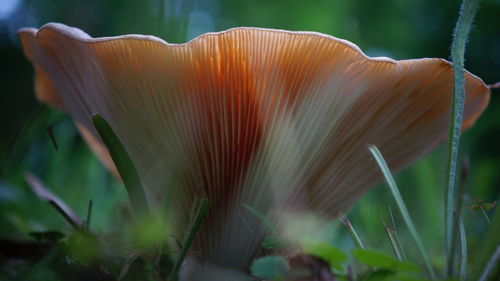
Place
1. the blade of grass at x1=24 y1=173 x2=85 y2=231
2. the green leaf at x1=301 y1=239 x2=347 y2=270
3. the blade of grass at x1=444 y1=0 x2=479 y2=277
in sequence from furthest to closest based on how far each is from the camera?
the blade of grass at x1=24 y1=173 x2=85 y2=231, the blade of grass at x1=444 y1=0 x2=479 y2=277, the green leaf at x1=301 y1=239 x2=347 y2=270

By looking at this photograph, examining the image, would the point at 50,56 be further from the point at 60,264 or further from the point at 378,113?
the point at 378,113

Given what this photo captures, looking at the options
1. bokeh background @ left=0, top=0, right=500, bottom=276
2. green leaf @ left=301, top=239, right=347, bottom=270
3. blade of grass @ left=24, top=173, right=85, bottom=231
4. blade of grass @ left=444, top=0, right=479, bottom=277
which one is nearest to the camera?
green leaf @ left=301, top=239, right=347, bottom=270

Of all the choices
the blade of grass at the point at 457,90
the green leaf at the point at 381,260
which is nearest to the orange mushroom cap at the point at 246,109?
the blade of grass at the point at 457,90

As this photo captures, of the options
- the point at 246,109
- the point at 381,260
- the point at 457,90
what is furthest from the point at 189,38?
the point at 381,260

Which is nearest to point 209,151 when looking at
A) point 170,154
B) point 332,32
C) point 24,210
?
point 170,154

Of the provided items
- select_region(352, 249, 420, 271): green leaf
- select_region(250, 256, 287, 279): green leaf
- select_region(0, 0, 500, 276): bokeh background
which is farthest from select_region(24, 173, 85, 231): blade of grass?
select_region(352, 249, 420, 271): green leaf

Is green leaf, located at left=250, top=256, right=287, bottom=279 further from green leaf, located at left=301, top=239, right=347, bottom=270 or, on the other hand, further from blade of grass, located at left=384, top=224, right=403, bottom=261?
blade of grass, located at left=384, top=224, right=403, bottom=261

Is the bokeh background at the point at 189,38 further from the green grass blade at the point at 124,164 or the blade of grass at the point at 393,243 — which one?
the green grass blade at the point at 124,164
